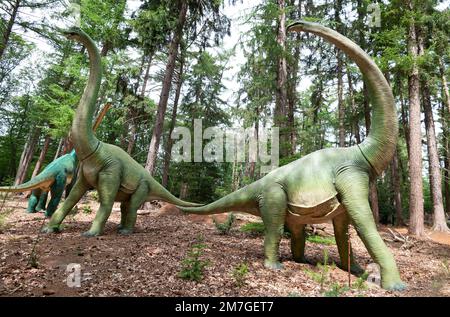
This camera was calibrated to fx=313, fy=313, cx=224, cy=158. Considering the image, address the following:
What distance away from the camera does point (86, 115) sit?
6.27 meters

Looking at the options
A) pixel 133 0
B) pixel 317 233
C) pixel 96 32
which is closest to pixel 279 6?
pixel 133 0

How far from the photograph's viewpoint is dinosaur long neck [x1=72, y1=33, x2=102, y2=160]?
6.23m

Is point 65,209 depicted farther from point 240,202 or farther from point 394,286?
point 394,286

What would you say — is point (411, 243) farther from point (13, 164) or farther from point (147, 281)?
point (13, 164)

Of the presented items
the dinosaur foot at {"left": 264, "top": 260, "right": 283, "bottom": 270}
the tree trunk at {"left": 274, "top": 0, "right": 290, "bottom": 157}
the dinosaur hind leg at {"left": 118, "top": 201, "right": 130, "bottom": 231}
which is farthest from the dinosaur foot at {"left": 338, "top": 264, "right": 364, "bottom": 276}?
the tree trunk at {"left": 274, "top": 0, "right": 290, "bottom": 157}

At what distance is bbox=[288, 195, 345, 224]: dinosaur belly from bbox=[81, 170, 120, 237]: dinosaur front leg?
363 centimetres

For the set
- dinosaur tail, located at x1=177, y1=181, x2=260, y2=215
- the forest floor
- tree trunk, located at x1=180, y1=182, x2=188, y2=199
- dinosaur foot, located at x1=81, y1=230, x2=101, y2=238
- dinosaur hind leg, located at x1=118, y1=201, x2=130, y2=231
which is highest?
tree trunk, located at x1=180, y1=182, x2=188, y2=199

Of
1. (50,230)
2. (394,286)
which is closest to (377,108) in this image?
(394,286)

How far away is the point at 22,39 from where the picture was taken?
1396cm

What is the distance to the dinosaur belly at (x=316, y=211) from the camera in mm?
4500

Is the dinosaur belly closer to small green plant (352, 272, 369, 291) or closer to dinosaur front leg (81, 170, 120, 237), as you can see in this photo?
small green plant (352, 272, 369, 291)

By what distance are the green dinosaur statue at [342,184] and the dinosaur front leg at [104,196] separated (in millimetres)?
3121

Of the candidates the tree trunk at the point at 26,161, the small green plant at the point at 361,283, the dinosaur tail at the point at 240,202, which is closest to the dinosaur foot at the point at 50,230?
the dinosaur tail at the point at 240,202

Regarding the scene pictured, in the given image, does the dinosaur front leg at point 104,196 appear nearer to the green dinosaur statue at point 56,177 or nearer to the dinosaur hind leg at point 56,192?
the green dinosaur statue at point 56,177
